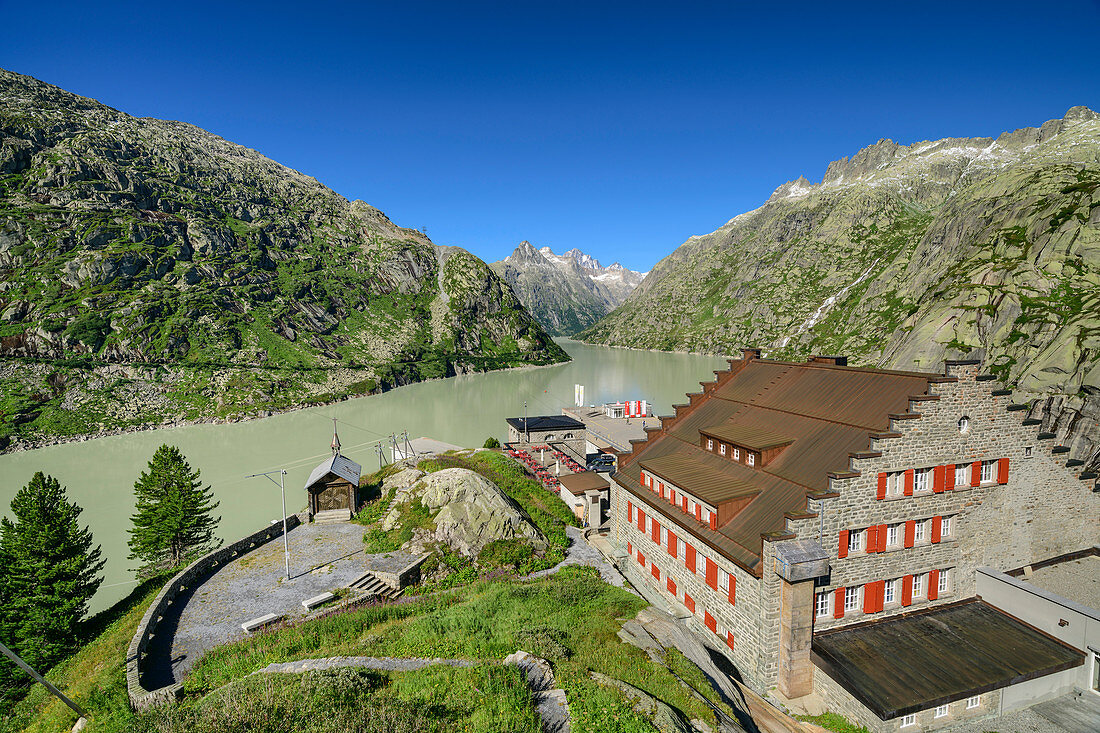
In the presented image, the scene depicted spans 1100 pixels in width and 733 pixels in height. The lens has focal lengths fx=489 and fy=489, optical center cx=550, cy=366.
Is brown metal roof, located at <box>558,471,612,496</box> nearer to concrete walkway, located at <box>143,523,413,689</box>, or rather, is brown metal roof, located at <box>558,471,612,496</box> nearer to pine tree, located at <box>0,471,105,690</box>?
concrete walkway, located at <box>143,523,413,689</box>

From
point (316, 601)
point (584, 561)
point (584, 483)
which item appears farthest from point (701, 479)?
point (316, 601)

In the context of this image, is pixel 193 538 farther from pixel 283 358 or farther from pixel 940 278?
pixel 940 278

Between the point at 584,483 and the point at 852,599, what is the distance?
2321 centimetres

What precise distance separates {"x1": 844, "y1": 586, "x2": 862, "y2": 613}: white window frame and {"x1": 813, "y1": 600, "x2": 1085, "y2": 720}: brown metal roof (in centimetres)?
79

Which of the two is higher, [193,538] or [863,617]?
[863,617]

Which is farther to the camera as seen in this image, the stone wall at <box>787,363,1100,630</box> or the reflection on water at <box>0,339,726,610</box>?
the reflection on water at <box>0,339,726,610</box>

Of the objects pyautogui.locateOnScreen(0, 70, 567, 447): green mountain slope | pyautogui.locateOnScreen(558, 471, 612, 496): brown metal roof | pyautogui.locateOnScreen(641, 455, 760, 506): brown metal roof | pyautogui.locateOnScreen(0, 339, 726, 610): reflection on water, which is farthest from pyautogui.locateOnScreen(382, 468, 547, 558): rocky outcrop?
→ pyautogui.locateOnScreen(0, 70, 567, 447): green mountain slope

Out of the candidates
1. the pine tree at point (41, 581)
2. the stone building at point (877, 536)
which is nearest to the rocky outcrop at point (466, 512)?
the stone building at point (877, 536)

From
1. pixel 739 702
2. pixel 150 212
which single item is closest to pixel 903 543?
pixel 739 702

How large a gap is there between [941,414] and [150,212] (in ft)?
756

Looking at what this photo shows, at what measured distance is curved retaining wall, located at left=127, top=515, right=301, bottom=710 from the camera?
16281mm

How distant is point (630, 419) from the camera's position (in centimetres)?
8119

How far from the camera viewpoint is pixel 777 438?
25391 millimetres

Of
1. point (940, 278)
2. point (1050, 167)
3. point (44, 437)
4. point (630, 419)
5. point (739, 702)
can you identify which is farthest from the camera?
point (940, 278)
